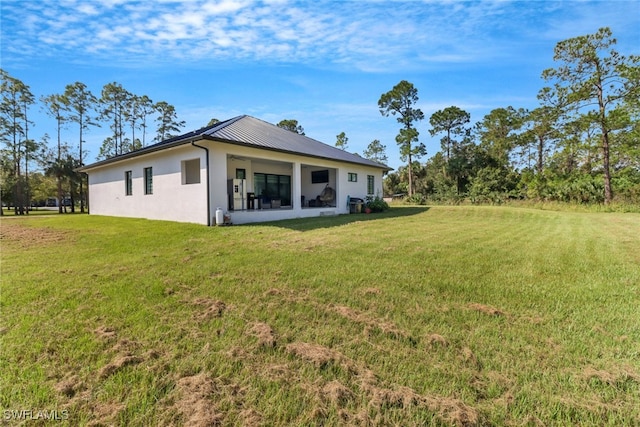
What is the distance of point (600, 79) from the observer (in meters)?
19.6

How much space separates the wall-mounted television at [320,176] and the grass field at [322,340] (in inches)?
498

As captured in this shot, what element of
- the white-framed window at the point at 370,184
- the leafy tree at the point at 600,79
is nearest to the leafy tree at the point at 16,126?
the white-framed window at the point at 370,184

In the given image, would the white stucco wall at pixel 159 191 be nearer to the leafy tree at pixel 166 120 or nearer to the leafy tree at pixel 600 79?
the leafy tree at pixel 166 120

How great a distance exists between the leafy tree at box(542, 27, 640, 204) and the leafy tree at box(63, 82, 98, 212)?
130 feet

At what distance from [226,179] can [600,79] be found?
24736 millimetres

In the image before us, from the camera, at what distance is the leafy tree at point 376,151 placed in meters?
54.4

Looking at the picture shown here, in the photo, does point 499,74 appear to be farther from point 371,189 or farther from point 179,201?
point 179,201

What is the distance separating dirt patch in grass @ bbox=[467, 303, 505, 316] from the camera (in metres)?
3.22

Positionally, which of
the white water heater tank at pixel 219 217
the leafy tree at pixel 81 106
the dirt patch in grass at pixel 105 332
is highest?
the leafy tree at pixel 81 106

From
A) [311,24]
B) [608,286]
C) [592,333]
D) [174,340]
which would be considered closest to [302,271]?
[174,340]

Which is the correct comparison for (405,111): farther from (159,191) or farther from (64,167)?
(64,167)

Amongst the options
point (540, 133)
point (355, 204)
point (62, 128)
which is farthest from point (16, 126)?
point (540, 133)

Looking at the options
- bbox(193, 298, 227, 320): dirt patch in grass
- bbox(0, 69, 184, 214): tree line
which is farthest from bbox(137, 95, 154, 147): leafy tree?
bbox(193, 298, 227, 320): dirt patch in grass

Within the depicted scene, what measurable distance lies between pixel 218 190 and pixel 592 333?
32.5ft
